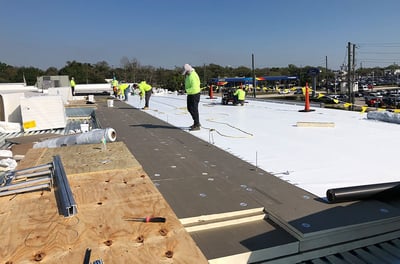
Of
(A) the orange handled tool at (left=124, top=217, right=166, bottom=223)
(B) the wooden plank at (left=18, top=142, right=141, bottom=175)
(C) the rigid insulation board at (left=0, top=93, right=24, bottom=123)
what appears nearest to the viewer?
(A) the orange handled tool at (left=124, top=217, right=166, bottom=223)

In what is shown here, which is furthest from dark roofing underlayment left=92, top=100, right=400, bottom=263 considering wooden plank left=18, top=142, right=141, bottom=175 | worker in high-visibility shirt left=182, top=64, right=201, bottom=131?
worker in high-visibility shirt left=182, top=64, right=201, bottom=131

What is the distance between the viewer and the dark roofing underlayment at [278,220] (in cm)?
196

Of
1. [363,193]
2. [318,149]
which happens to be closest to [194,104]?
[318,149]

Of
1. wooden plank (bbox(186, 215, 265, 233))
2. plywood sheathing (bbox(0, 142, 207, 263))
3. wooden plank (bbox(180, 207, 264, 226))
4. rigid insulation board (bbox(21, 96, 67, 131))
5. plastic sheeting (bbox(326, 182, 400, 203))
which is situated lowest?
wooden plank (bbox(186, 215, 265, 233))

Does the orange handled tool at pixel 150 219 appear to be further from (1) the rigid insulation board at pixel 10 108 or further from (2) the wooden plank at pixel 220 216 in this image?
(1) the rigid insulation board at pixel 10 108

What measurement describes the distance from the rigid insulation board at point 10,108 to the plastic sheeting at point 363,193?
787cm

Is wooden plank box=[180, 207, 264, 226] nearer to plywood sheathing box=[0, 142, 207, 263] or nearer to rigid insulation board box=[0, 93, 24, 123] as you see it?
plywood sheathing box=[0, 142, 207, 263]

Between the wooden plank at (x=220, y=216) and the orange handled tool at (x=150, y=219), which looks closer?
the orange handled tool at (x=150, y=219)

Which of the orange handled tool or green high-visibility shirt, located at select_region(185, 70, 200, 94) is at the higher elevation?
green high-visibility shirt, located at select_region(185, 70, 200, 94)

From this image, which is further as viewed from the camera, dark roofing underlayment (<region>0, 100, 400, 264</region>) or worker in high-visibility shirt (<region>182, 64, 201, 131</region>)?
worker in high-visibility shirt (<region>182, 64, 201, 131</region>)

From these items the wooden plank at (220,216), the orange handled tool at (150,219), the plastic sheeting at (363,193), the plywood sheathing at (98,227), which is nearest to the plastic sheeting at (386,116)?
the plastic sheeting at (363,193)

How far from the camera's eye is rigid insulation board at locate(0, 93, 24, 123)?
26.4 ft

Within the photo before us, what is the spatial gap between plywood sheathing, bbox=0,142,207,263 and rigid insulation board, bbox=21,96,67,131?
576 cm

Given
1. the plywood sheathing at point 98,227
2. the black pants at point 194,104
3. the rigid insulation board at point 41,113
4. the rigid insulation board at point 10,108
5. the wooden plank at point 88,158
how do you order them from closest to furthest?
the plywood sheathing at point 98,227 → the wooden plank at point 88,158 → the black pants at point 194,104 → the rigid insulation board at point 41,113 → the rigid insulation board at point 10,108
